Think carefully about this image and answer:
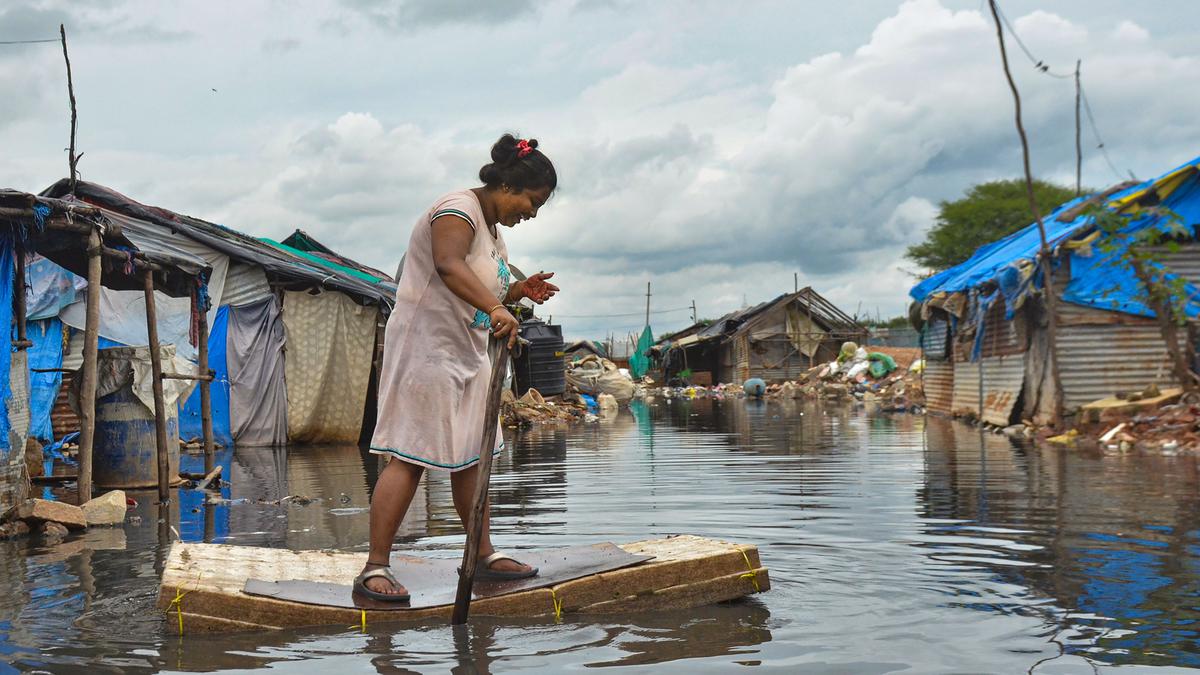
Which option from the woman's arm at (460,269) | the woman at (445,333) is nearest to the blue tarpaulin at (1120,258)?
the woman at (445,333)

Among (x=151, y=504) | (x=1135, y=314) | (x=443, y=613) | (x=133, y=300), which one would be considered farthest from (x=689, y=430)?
(x=443, y=613)

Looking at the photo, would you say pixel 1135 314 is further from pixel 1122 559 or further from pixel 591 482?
pixel 1122 559

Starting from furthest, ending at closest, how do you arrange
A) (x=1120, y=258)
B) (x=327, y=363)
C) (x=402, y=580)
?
(x=327, y=363), (x=1120, y=258), (x=402, y=580)

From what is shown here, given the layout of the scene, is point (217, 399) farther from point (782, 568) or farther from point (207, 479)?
point (782, 568)

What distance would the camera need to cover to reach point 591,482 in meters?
9.38

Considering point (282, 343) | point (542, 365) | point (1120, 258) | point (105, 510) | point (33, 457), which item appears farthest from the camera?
point (542, 365)

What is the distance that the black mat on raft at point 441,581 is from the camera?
12.6 feet

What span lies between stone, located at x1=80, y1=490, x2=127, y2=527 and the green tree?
1609 inches

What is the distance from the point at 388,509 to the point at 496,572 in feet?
1.78

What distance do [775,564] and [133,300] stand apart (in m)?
11.3

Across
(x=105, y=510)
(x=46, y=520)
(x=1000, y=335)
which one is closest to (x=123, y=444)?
(x=105, y=510)

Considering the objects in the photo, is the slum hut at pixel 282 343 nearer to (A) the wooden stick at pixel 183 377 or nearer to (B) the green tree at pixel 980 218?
(A) the wooden stick at pixel 183 377

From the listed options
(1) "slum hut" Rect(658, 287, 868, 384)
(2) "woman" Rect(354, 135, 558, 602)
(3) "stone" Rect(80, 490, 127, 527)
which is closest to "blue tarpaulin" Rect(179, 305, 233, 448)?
(3) "stone" Rect(80, 490, 127, 527)

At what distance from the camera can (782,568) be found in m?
4.92
